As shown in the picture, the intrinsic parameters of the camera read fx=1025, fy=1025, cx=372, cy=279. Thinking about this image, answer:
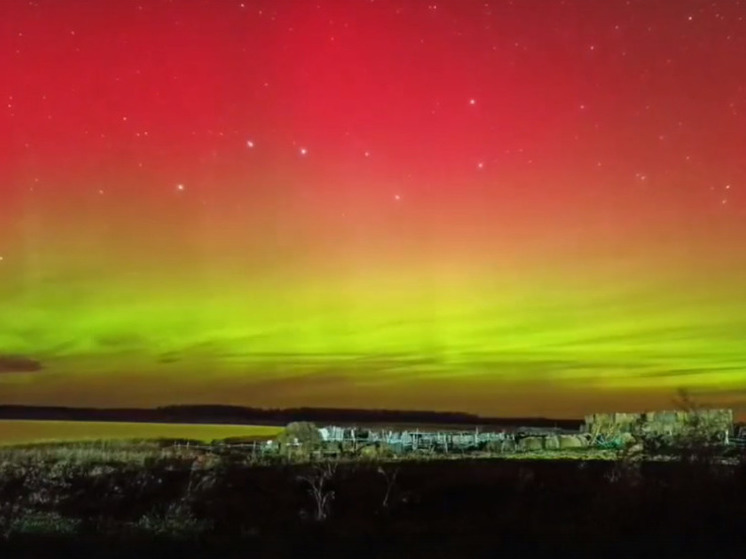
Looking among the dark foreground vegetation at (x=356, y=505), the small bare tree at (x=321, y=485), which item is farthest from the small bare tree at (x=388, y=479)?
the small bare tree at (x=321, y=485)

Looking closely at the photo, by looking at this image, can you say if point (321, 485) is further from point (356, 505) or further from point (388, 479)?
point (388, 479)

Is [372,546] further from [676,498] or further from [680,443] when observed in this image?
[680,443]

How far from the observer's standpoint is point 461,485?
1705cm

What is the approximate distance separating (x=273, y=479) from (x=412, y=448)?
2.84m

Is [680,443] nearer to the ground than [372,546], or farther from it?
farther from it

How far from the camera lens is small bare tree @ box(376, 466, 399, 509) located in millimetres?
15086

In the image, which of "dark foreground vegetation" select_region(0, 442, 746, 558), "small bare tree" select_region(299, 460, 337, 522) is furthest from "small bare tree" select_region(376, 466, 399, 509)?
"small bare tree" select_region(299, 460, 337, 522)

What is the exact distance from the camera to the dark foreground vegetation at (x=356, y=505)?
1183 centimetres

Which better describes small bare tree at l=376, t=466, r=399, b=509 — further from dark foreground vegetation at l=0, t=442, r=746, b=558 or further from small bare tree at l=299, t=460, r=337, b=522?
small bare tree at l=299, t=460, r=337, b=522

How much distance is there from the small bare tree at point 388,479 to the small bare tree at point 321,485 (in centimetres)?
79

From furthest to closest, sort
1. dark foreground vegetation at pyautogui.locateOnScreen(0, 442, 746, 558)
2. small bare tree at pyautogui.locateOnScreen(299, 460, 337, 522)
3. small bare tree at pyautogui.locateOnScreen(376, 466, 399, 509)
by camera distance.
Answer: small bare tree at pyautogui.locateOnScreen(376, 466, 399, 509) < small bare tree at pyautogui.locateOnScreen(299, 460, 337, 522) < dark foreground vegetation at pyautogui.locateOnScreen(0, 442, 746, 558)

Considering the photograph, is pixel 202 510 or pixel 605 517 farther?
pixel 202 510

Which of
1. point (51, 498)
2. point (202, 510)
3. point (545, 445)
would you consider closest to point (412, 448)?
point (545, 445)

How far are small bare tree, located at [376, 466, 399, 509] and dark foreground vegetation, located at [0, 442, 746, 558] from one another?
0.15 ft
